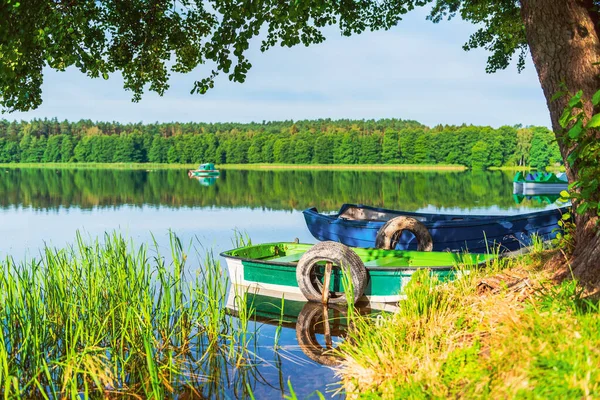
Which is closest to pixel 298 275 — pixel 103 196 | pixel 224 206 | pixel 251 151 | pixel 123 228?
pixel 123 228

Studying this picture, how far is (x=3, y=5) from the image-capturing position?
22.4 ft

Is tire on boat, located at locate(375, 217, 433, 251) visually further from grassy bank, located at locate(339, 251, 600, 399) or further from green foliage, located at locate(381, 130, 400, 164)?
green foliage, located at locate(381, 130, 400, 164)

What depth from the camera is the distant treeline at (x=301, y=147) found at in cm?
10012

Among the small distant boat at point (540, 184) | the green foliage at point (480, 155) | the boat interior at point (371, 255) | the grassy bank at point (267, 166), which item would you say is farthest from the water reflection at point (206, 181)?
the green foliage at point (480, 155)

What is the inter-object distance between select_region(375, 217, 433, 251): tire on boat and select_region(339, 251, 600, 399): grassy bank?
19.5ft

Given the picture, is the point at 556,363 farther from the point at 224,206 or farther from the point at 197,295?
the point at 224,206

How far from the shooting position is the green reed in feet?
17.8

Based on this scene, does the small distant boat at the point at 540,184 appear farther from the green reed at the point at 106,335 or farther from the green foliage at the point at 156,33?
the green reed at the point at 106,335

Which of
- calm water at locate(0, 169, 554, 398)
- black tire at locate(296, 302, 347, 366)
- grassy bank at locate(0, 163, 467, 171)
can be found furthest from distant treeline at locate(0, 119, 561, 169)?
black tire at locate(296, 302, 347, 366)

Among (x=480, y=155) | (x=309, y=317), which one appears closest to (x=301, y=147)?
(x=480, y=155)

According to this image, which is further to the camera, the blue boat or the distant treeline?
the distant treeline

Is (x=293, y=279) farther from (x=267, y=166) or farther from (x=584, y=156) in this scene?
(x=267, y=166)

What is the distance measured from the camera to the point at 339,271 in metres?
9.97

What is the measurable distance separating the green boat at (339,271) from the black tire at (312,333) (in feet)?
0.61
